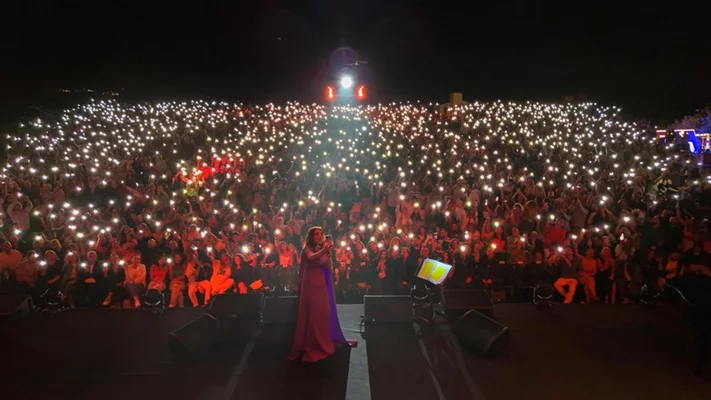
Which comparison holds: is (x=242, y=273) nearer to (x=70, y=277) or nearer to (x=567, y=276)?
(x=70, y=277)

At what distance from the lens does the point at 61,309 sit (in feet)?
28.0

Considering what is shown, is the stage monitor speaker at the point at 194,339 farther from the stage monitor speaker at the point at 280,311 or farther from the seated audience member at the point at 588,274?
the seated audience member at the point at 588,274

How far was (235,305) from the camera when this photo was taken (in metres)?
7.75

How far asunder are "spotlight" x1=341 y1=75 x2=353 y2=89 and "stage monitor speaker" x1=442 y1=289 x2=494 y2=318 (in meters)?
34.1

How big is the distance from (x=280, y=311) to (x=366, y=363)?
201 centimetres

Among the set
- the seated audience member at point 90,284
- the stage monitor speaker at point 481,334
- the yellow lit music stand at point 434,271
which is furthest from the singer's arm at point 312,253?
the seated audience member at point 90,284

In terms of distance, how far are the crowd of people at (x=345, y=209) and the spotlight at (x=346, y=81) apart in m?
15.9

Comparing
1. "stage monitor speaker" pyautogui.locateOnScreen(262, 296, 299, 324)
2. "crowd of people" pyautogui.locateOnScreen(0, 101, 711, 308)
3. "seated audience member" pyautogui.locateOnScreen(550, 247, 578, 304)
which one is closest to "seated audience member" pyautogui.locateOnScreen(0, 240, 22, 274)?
"crowd of people" pyautogui.locateOnScreen(0, 101, 711, 308)

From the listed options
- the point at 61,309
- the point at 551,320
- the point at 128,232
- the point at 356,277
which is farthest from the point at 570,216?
the point at 61,309

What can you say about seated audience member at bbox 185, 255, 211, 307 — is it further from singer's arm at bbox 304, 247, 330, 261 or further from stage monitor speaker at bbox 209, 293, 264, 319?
singer's arm at bbox 304, 247, 330, 261

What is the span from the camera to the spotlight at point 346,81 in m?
40.3

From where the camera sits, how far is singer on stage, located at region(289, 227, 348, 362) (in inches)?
254

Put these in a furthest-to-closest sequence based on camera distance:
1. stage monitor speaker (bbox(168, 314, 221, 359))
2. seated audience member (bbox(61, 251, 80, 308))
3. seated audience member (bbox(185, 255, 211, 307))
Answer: seated audience member (bbox(185, 255, 211, 307))
seated audience member (bbox(61, 251, 80, 308))
stage monitor speaker (bbox(168, 314, 221, 359))

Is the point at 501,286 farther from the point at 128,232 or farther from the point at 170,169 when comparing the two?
the point at 170,169
